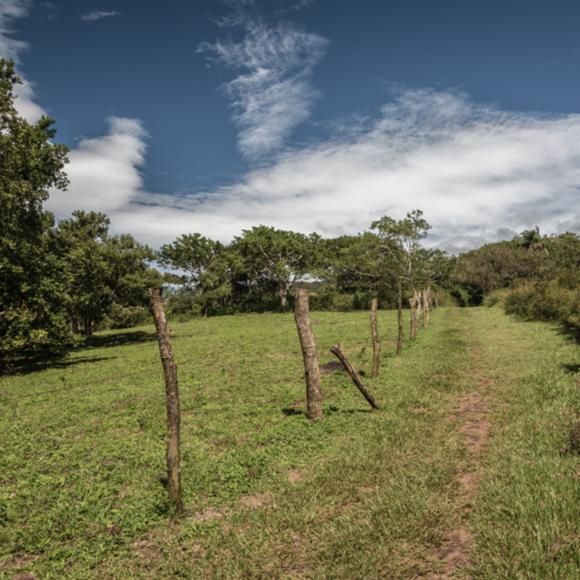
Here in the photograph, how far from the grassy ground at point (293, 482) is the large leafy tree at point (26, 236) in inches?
296

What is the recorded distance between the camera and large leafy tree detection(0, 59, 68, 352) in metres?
19.2

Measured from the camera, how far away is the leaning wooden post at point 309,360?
1056 cm

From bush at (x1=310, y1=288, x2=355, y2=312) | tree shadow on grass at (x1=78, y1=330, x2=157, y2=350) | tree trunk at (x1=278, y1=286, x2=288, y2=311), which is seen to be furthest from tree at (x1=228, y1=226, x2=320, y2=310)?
tree shadow on grass at (x1=78, y1=330, x2=157, y2=350)

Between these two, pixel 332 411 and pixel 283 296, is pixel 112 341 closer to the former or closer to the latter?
pixel 283 296

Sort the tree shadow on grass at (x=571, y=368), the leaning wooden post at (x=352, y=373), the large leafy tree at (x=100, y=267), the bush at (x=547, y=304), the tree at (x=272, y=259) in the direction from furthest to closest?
1. the tree at (x=272, y=259)
2. the large leafy tree at (x=100, y=267)
3. the bush at (x=547, y=304)
4. the tree shadow on grass at (x=571, y=368)
5. the leaning wooden post at (x=352, y=373)

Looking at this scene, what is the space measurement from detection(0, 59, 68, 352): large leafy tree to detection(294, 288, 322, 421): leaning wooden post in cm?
1619

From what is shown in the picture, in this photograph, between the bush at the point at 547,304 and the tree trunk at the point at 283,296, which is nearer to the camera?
the bush at the point at 547,304

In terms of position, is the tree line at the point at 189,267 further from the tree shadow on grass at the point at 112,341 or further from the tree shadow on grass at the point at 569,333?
the tree shadow on grass at the point at 569,333

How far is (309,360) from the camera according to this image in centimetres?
1071

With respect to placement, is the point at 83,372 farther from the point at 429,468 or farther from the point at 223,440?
the point at 429,468

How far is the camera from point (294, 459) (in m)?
8.21

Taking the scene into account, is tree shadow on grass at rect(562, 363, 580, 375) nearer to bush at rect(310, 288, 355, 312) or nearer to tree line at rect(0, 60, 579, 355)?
tree line at rect(0, 60, 579, 355)

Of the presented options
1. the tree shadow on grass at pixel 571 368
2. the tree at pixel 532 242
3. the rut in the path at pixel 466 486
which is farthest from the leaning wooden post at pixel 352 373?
the tree at pixel 532 242

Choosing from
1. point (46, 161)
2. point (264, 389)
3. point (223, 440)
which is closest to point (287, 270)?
point (46, 161)
